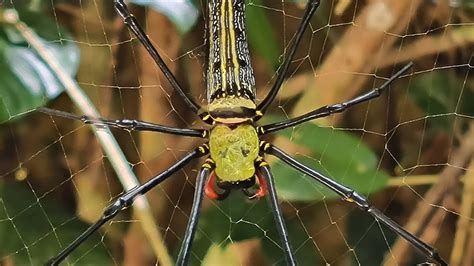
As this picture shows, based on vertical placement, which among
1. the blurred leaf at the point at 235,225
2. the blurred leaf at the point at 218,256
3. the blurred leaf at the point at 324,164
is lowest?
the blurred leaf at the point at 218,256

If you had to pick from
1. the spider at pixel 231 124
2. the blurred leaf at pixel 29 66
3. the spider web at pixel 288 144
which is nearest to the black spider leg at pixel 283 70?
the spider at pixel 231 124

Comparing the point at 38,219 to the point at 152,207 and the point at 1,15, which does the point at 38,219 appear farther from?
the point at 1,15

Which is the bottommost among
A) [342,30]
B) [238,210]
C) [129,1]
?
[238,210]

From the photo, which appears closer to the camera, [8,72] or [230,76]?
[230,76]

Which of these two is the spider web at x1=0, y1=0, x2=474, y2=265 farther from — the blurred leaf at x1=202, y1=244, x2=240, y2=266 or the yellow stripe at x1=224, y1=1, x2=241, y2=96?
the yellow stripe at x1=224, y1=1, x2=241, y2=96

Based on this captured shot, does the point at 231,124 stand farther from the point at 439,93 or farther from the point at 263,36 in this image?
the point at 439,93

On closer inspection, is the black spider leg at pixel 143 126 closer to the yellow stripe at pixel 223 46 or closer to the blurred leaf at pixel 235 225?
the yellow stripe at pixel 223 46

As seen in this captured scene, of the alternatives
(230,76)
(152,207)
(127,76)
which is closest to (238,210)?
(152,207)
